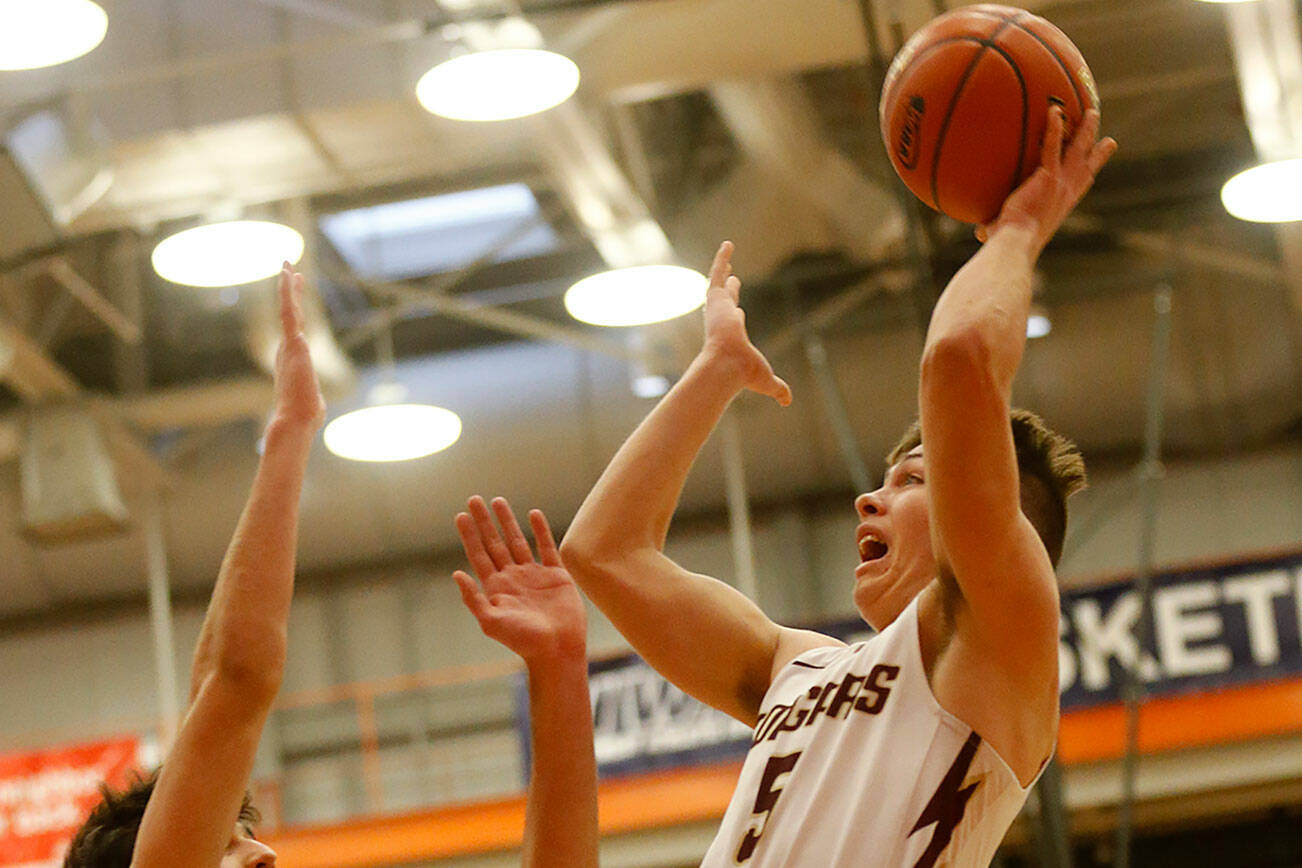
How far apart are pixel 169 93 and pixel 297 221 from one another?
159 centimetres

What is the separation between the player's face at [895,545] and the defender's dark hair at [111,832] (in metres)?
1.01

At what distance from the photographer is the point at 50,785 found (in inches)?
509

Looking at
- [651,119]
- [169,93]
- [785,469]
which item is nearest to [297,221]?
[169,93]

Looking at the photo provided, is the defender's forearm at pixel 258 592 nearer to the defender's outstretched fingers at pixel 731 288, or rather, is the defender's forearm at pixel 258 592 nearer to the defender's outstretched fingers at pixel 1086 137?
the defender's outstretched fingers at pixel 731 288

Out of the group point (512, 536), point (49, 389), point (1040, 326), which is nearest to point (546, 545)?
point (512, 536)

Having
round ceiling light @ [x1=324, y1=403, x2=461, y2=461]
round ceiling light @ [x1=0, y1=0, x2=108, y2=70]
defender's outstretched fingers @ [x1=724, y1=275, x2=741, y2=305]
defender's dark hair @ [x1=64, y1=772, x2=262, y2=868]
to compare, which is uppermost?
round ceiling light @ [x1=0, y1=0, x2=108, y2=70]

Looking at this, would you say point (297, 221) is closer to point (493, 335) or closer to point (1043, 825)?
point (493, 335)

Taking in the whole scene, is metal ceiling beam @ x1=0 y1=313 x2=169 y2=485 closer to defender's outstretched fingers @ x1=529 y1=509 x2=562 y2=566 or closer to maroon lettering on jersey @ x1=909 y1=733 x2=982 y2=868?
defender's outstretched fingers @ x1=529 y1=509 x2=562 y2=566

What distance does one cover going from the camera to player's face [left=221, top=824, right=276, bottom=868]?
2676 millimetres

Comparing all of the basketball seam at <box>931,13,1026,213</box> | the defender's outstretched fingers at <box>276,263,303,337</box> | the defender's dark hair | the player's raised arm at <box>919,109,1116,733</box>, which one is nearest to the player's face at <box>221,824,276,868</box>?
the defender's dark hair

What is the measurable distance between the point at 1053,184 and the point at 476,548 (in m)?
0.96

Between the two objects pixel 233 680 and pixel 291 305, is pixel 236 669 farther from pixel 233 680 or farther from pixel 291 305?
pixel 291 305

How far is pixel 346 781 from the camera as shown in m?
17.1

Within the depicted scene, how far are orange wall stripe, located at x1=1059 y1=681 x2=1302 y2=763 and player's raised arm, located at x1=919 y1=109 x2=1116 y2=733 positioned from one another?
8.77 m
